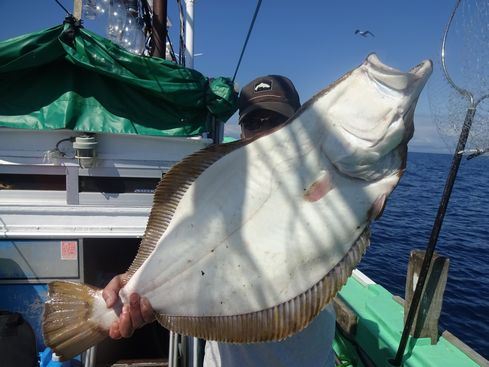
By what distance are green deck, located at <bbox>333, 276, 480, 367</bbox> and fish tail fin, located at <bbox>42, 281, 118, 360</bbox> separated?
2.26 metres

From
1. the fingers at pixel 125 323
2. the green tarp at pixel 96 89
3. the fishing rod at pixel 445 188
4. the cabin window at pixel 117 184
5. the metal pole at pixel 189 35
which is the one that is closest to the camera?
the fingers at pixel 125 323

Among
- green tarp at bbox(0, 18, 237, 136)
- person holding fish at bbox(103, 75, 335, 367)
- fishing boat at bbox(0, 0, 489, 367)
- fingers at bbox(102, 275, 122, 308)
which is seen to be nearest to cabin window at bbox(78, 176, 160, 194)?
fishing boat at bbox(0, 0, 489, 367)

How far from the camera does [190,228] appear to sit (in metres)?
1.62

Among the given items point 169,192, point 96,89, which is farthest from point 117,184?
point 169,192

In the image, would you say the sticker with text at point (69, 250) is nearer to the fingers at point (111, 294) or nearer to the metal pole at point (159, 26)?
the fingers at point (111, 294)

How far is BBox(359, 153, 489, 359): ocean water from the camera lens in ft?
26.0

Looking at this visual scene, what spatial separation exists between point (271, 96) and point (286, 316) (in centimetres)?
117

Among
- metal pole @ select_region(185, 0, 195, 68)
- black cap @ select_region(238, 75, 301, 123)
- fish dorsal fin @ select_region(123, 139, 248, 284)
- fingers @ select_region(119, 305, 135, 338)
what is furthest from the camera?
metal pole @ select_region(185, 0, 195, 68)

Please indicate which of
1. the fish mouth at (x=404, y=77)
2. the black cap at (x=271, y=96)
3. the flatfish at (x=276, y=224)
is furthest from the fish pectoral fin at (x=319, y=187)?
the black cap at (x=271, y=96)

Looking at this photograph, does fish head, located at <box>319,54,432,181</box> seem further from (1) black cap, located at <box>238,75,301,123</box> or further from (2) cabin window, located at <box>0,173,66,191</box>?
(2) cabin window, located at <box>0,173,66,191</box>

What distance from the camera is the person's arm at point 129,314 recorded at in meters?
1.55

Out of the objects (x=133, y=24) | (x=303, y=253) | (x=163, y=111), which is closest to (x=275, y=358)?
(x=303, y=253)

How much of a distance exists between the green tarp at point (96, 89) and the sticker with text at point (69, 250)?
1056 mm

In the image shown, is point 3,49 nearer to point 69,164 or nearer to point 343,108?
point 69,164
